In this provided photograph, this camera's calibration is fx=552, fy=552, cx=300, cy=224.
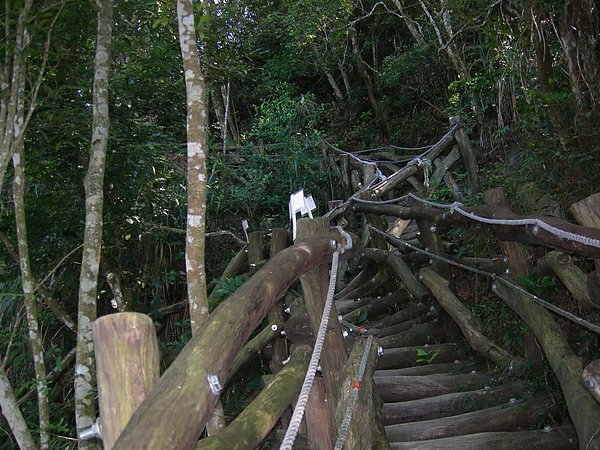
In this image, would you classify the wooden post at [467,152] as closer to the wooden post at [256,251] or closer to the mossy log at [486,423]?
the wooden post at [256,251]

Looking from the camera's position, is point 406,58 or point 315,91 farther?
point 315,91

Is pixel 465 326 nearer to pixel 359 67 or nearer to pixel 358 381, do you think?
pixel 358 381

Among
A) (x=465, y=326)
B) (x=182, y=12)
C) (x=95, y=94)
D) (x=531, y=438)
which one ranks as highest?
(x=182, y=12)

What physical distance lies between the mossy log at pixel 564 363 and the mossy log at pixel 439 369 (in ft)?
2.05

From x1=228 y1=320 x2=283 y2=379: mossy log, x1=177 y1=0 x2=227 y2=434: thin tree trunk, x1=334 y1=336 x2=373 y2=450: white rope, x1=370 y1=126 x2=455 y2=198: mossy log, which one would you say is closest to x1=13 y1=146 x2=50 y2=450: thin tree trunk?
x1=177 y1=0 x2=227 y2=434: thin tree trunk

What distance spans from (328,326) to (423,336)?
2.13m

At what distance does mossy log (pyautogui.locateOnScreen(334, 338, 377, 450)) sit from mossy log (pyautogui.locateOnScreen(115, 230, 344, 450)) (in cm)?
56

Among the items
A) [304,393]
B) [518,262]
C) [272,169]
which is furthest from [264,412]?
[272,169]

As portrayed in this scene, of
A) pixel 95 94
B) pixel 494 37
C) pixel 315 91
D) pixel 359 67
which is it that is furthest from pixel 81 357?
pixel 315 91

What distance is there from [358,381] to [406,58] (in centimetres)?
878

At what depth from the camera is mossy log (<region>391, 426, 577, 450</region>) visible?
2.72 meters

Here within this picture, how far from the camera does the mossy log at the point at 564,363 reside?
91.7 inches

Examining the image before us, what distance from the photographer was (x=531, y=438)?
2.75 meters

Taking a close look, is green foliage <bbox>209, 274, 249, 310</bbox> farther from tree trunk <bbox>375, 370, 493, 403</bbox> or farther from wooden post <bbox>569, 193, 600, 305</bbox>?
wooden post <bbox>569, 193, 600, 305</bbox>
